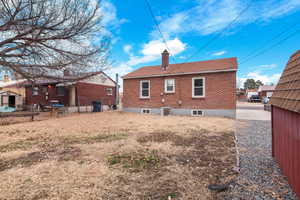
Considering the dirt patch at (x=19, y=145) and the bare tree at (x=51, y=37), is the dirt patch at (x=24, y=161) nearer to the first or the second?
the dirt patch at (x=19, y=145)

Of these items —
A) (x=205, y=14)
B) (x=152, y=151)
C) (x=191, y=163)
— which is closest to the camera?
(x=191, y=163)

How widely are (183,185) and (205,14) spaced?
9854 millimetres

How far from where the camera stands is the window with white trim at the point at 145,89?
44.9 feet

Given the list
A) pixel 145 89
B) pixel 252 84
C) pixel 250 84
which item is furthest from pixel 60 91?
pixel 252 84

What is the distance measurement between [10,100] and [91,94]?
34.8ft

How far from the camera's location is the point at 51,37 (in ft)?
22.2

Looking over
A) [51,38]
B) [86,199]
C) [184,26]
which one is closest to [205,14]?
[184,26]

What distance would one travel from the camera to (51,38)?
22.2ft

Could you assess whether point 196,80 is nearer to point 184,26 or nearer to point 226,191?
point 184,26

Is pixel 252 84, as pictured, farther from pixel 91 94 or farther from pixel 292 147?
pixel 292 147

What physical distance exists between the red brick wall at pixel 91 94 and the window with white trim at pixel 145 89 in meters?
7.19

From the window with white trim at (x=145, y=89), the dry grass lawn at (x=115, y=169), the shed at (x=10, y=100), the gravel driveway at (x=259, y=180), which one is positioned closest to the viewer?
the gravel driveway at (x=259, y=180)

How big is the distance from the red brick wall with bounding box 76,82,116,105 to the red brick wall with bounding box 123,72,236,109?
5206 mm

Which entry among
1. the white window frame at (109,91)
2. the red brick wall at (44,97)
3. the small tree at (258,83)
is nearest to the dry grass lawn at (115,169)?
the red brick wall at (44,97)
